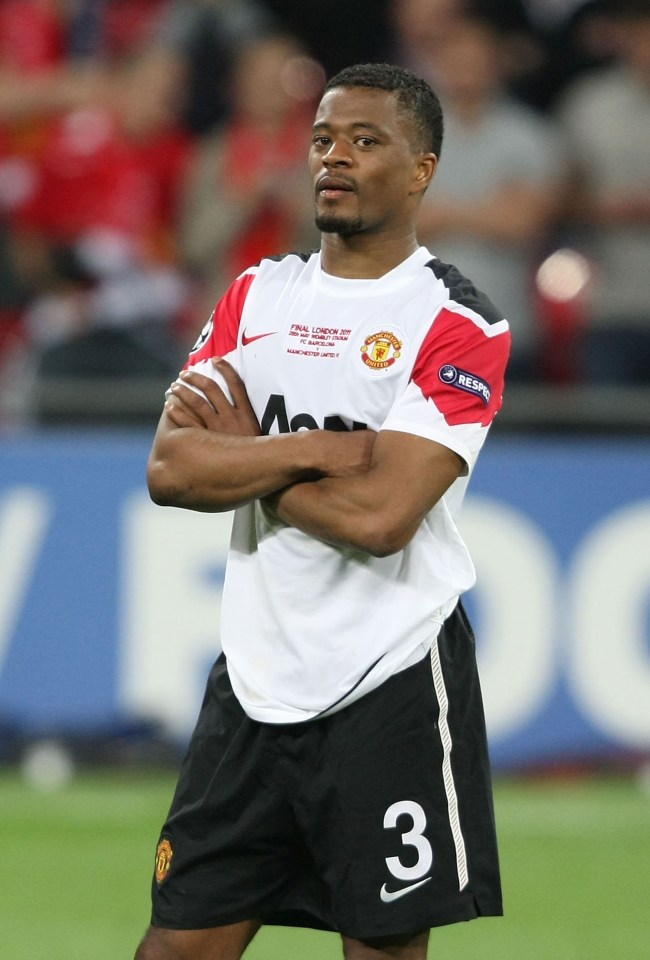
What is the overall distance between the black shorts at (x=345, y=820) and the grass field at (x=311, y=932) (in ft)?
5.72

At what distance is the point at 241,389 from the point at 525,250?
510cm

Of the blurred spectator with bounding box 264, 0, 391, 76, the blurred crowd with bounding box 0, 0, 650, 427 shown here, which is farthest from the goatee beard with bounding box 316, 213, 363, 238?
the blurred spectator with bounding box 264, 0, 391, 76

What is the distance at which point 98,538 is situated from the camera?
741cm

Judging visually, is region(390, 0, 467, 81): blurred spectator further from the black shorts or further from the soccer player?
the black shorts

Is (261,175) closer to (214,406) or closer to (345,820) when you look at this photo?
(214,406)

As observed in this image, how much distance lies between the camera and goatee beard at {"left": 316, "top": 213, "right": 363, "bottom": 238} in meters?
3.39

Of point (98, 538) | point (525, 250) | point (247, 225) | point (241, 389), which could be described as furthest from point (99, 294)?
point (241, 389)

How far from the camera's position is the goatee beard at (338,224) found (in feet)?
11.1

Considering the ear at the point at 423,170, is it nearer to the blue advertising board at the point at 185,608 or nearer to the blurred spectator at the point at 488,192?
the blue advertising board at the point at 185,608

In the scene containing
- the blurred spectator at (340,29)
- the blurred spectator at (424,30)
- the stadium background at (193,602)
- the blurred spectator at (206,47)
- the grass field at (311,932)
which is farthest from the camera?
the blurred spectator at (340,29)

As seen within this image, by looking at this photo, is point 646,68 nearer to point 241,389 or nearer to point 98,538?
point 98,538

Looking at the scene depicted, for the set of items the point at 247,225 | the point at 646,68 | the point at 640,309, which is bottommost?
the point at 640,309

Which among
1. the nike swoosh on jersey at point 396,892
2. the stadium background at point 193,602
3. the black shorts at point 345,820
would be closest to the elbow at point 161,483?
the black shorts at point 345,820

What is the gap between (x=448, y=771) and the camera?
11.3 feet
